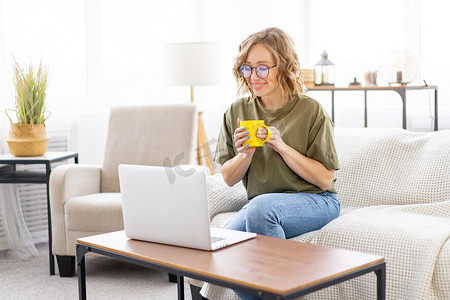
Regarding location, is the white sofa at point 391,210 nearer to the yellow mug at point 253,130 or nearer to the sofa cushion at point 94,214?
the yellow mug at point 253,130

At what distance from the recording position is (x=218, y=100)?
500cm

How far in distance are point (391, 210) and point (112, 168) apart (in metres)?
1.68

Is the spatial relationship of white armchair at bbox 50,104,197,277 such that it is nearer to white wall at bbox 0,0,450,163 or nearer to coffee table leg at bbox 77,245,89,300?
white wall at bbox 0,0,450,163

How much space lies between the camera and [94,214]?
3.12 m

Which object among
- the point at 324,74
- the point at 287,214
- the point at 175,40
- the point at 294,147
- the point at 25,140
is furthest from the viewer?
the point at 175,40

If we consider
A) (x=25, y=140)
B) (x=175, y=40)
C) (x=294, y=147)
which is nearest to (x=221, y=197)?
(x=294, y=147)

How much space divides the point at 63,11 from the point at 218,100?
1381 mm

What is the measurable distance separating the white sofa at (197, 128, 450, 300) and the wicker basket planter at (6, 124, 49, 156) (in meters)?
1.19

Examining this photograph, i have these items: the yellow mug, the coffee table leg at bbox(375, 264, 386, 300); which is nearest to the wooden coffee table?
the coffee table leg at bbox(375, 264, 386, 300)

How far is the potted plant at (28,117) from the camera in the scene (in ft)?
11.3

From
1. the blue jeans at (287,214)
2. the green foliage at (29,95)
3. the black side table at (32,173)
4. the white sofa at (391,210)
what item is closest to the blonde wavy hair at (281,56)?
the blue jeans at (287,214)

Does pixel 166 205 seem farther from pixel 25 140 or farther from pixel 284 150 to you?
pixel 25 140

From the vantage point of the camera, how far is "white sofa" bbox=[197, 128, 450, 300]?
6.81 ft

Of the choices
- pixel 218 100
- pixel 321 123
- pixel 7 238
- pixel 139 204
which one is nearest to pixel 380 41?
pixel 218 100
